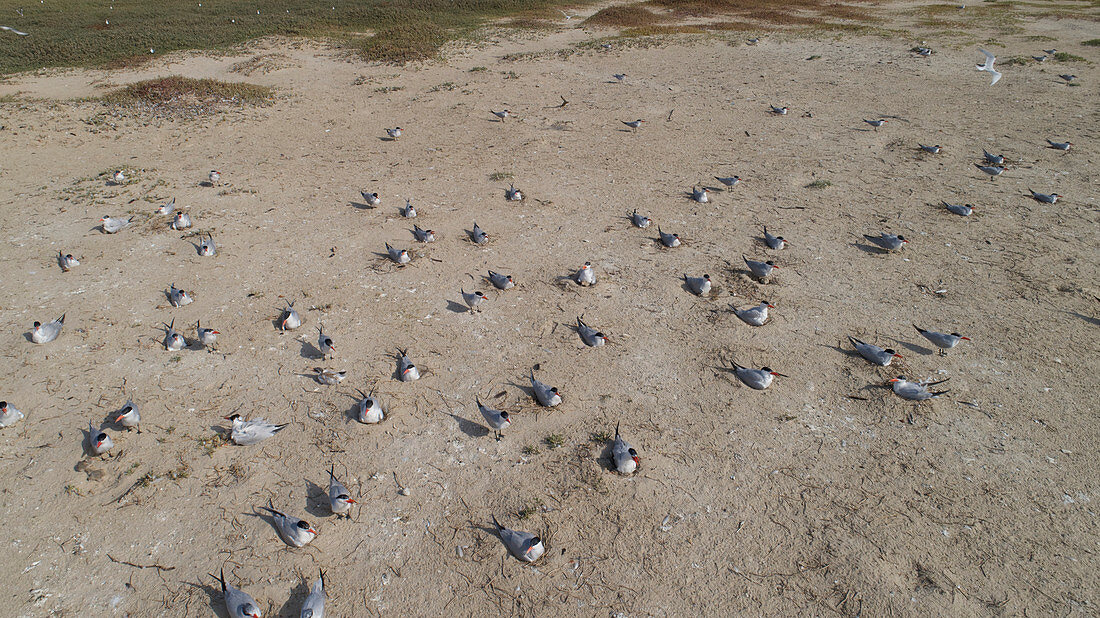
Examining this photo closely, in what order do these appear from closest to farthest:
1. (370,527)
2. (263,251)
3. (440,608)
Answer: (440,608)
(370,527)
(263,251)

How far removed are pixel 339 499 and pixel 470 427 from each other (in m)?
1.98

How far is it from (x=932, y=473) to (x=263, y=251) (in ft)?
42.3

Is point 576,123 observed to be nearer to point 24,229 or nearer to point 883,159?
point 883,159

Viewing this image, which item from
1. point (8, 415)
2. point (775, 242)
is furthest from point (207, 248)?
point (775, 242)

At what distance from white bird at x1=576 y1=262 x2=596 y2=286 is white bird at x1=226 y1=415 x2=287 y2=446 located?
19.0ft

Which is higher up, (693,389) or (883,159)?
(883,159)

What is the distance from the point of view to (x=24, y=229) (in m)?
12.7

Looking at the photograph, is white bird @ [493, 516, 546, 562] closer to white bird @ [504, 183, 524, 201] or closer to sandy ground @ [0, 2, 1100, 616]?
sandy ground @ [0, 2, 1100, 616]

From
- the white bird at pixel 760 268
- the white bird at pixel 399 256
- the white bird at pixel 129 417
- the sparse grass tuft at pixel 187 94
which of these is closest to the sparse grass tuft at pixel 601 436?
the white bird at pixel 760 268

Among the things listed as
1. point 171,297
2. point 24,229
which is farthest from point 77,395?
point 24,229

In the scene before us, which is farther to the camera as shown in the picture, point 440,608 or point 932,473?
point 932,473

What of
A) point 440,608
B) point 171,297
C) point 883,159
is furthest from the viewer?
point 883,159

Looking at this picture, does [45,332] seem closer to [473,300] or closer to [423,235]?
[423,235]

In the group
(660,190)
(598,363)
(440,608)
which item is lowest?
(440,608)
